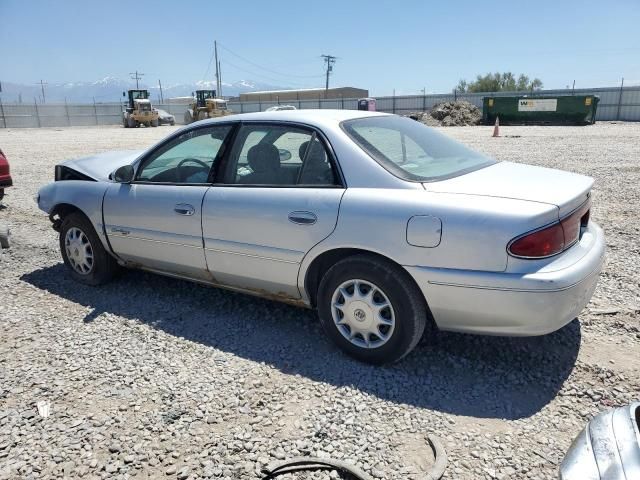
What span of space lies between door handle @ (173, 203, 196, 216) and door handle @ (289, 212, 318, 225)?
3.01 ft

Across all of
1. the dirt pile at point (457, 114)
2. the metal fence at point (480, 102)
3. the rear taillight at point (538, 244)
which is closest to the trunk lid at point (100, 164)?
the rear taillight at point (538, 244)

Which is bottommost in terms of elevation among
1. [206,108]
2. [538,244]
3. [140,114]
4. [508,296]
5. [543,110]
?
[508,296]

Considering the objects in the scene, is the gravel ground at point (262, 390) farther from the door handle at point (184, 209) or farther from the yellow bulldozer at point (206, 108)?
the yellow bulldozer at point (206, 108)

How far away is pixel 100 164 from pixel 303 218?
2691 millimetres

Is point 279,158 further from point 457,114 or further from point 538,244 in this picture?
point 457,114

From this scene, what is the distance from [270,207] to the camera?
335 cm

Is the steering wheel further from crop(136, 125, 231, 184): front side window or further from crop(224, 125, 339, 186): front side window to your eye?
crop(224, 125, 339, 186): front side window

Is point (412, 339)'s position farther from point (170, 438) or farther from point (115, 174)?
point (115, 174)

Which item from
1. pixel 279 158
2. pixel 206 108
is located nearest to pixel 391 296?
pixel 279 158

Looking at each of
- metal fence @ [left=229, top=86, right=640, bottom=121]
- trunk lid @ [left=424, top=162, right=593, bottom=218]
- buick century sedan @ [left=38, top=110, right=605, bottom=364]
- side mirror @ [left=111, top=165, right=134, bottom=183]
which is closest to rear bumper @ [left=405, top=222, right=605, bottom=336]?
buick century sedan @ [left=38, top=110, right=605, bottom=364]

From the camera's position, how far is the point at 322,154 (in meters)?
3.30

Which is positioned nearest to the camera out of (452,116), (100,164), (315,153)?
(315,153)

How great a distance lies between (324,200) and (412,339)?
1.02 meters

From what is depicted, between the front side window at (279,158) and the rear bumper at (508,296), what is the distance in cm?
94
